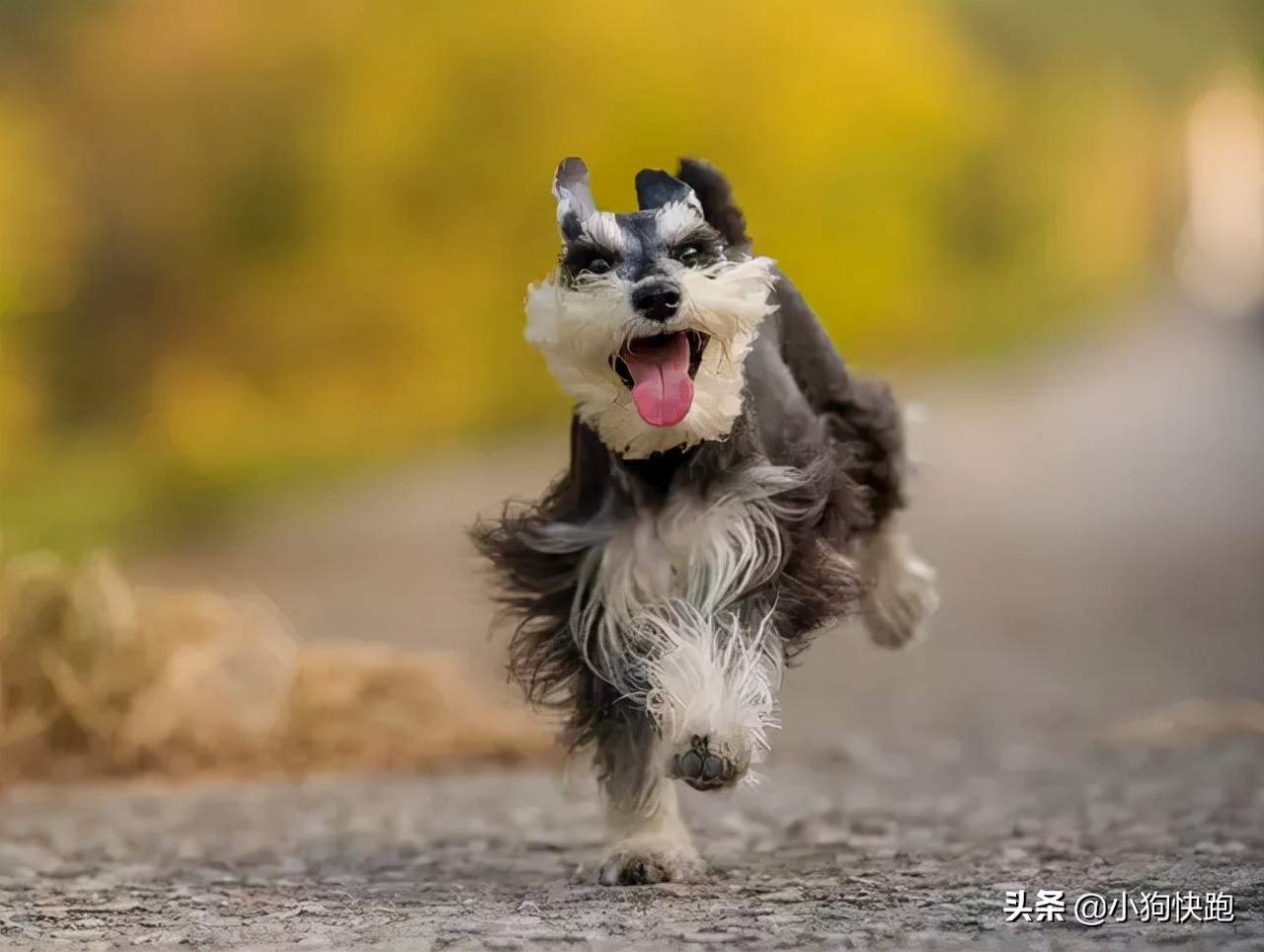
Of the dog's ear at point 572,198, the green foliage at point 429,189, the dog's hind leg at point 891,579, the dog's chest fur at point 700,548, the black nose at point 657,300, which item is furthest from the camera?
the green foliage at point 429,189

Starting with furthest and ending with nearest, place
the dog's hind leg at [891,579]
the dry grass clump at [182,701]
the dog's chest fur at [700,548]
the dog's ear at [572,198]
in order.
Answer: the dry grass clump at [182,701] < the dog's hind leg at [891,579] < the dog's chest fur at [700,548] < the dog's ear at [572,198]

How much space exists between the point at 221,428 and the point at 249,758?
4173 millimetres

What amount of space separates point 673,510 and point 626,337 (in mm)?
463

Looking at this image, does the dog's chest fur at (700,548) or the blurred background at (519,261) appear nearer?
the dog's chest fur at (700,548)

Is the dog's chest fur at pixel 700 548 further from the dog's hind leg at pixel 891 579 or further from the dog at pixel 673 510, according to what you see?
the dog's hind leg at pixel 891 579

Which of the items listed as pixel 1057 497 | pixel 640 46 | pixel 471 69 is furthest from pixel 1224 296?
pixel 471 69

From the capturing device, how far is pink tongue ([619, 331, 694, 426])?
11.8 ft

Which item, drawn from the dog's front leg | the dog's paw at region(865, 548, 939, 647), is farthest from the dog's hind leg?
the dog's front leg

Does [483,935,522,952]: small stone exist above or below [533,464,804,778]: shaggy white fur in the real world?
below

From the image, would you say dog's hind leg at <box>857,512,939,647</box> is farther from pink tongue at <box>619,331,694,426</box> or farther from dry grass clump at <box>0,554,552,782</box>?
dry grass clump at <box>0,554,552,782</box>

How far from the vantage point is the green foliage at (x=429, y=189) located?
955 centimetres

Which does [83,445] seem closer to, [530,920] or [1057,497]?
[1057,497]

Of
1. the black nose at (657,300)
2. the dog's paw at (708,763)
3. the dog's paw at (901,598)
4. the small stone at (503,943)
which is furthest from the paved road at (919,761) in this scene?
the black nose at (657,300)

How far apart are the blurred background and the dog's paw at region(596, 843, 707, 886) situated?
535cm
